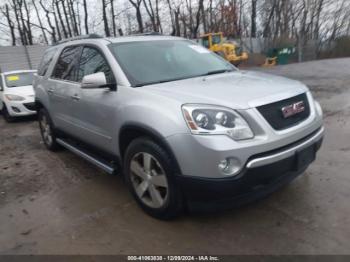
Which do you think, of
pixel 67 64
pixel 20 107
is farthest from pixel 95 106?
pixel 20 107

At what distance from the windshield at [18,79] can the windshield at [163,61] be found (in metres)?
7.07

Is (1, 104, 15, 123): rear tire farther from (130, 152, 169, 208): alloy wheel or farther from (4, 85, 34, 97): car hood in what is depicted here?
(130, 152, 169, 208): alloy wheel

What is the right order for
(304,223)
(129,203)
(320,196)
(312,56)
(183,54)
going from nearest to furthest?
(304,223) < (320,196) < (129,203) < (183,54) < (312,56)

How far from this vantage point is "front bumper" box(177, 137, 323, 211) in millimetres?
2697

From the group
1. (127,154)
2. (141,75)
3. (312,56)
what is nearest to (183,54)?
(141,75)

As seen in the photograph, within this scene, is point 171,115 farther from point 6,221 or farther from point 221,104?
point 6,221

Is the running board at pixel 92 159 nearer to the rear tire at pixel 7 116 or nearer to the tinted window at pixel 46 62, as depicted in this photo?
the tinted window at pixel 46 62

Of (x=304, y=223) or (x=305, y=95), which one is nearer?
(x=304, y=223)

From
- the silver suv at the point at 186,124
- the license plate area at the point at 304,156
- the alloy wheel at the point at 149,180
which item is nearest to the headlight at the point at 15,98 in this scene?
the silver suv at the point at 186,124

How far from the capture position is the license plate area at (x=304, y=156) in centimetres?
298

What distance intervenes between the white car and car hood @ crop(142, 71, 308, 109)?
6.88 m

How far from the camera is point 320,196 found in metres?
3.52

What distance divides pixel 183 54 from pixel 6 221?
8.98ft

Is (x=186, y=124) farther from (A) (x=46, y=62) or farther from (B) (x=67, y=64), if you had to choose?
(A) (x=46, y=62)
